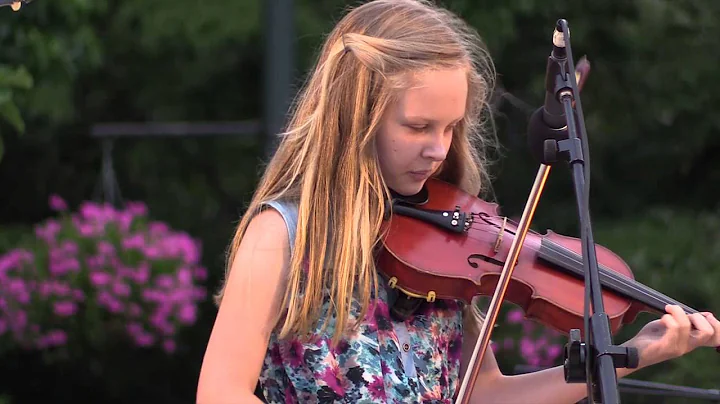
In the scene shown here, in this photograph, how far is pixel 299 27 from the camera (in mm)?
4992

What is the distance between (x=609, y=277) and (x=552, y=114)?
348 millimetres

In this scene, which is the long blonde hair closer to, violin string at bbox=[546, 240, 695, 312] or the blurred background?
violin string at bbox=[546, 240, 695, 312]

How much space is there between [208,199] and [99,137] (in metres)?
0.60

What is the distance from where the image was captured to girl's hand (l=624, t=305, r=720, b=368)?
196 centimetres

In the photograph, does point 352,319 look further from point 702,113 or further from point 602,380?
point 702,113

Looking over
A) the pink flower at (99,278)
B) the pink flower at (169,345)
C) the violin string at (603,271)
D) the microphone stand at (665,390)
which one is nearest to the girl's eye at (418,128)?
the violin string at (603,271)

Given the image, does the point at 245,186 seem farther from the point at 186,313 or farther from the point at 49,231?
the point at 49,231

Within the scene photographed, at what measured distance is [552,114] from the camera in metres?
2.12

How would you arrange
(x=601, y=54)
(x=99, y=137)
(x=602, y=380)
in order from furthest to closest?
(x=99, y=137)
(x=601, y=54)
(x=602, y=380)

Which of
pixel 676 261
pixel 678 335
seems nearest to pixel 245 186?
pixel 676 261

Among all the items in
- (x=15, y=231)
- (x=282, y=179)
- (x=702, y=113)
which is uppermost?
(x=282, y=179)

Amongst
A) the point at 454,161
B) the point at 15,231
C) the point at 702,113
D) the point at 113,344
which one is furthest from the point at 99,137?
the point at 454,161

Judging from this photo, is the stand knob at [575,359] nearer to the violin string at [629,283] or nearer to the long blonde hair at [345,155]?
the long blonde hair at [345,155]

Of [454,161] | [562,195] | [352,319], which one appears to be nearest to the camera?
[352,319]
